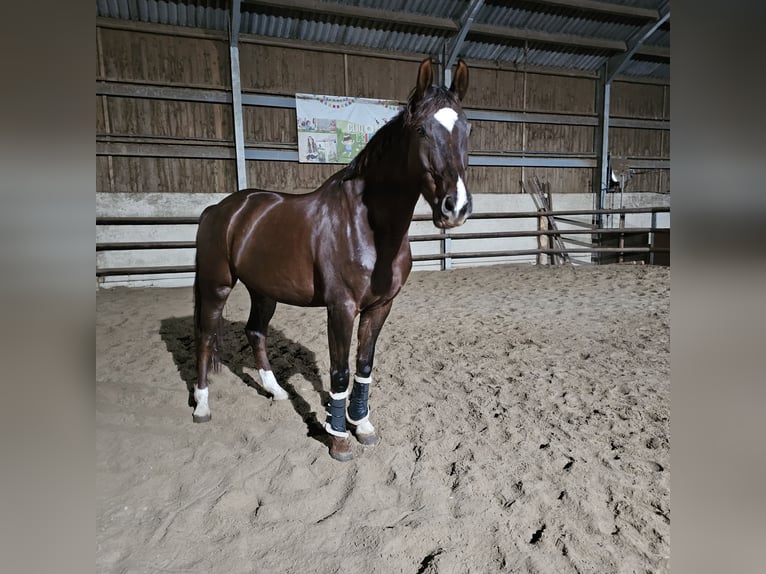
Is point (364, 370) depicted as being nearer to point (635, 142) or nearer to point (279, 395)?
point (279, 395)

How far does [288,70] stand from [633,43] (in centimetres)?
541

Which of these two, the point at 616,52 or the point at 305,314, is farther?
the point at 616,52

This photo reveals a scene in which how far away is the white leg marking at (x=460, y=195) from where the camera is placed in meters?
1.32

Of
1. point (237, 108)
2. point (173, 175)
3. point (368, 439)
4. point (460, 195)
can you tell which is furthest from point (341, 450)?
point (237, 108)

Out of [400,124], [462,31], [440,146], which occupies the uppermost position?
[462,31]

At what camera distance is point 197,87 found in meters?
5.62

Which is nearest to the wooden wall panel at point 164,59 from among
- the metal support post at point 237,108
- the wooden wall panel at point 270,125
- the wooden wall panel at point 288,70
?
the metal support post at point 237,108

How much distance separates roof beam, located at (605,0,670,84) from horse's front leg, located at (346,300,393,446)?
6.82m

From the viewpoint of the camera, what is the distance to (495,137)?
7.04m

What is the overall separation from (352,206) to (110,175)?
5.02 metres

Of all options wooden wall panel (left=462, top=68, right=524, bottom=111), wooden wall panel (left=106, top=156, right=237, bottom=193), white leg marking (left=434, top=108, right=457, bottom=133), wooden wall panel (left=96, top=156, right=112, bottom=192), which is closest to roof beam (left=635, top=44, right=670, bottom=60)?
wooden wall panel (left=462, top=68, right=524, bottom=111)
